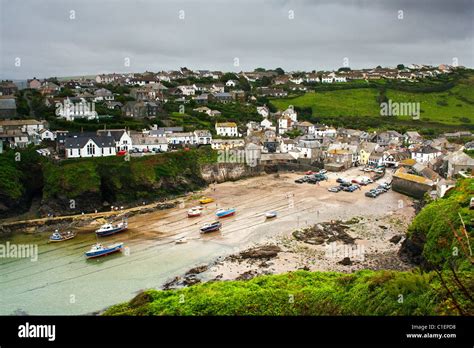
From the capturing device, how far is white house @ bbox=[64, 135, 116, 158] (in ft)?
87.2

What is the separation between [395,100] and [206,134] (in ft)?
99.1

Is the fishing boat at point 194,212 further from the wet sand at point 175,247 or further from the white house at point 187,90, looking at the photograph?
the white house at point 187,90

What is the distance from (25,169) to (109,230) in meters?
8.74

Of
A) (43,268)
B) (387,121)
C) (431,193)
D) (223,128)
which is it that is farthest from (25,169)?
(387,121)

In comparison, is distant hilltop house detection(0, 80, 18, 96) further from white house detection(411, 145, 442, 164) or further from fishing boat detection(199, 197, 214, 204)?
white house detection(411, 145, 442, 164)

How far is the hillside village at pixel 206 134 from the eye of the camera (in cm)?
2738

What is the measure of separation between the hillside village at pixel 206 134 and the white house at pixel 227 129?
10 cm

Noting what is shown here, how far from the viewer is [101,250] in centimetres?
1656

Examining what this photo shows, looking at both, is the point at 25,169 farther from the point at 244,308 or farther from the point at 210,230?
the point at 244,308

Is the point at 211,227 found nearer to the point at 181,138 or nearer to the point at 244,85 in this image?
the point at 181,138

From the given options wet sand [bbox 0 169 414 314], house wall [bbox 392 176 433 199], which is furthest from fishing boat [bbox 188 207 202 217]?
house wall [bbox 392 176 433 199]

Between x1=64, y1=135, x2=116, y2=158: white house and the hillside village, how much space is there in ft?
0.19

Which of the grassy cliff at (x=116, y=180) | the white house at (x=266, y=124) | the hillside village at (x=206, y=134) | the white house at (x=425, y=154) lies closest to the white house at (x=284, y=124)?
the hillside village at (x=206, y=134)

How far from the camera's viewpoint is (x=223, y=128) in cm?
3841
